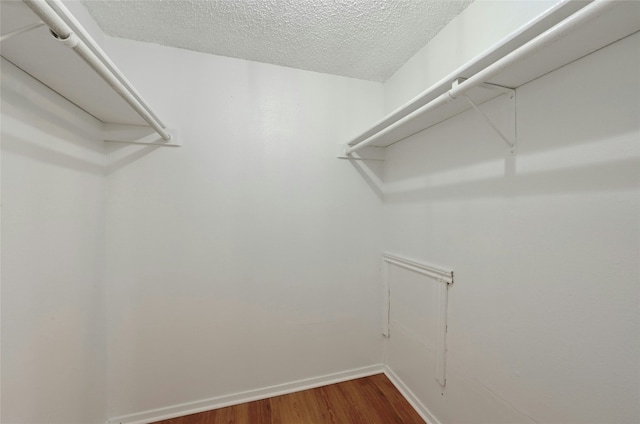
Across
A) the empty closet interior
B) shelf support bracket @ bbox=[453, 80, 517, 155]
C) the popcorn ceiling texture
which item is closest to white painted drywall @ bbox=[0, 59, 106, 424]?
the empty closet interior

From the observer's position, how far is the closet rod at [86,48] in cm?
53

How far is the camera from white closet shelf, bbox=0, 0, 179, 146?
589 millimetres

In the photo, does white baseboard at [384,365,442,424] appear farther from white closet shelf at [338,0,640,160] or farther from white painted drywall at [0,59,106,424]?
white painted drywall at [0,59,106,424]

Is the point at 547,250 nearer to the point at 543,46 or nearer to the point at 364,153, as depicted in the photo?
the point at 543,46

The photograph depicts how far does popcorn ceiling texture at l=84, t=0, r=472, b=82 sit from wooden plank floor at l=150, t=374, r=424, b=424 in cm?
230

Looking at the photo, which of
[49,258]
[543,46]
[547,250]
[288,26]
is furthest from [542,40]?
[49,258]

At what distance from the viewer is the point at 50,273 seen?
3.07ft

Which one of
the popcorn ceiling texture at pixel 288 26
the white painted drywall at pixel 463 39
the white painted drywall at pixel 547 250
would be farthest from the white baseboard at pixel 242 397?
the popcorn ceiling texture at pixel 288 26

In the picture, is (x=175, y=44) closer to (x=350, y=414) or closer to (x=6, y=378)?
(x=6, y=378)

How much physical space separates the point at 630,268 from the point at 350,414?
60.2 inches

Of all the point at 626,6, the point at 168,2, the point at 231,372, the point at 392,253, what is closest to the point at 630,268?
the point at 626,6

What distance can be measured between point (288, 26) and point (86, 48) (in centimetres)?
96

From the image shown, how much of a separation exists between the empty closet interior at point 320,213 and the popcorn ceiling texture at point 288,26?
0.02m

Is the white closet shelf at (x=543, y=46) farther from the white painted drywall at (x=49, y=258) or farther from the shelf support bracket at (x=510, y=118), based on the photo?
the white painted drywall at (x=49, y=258)
